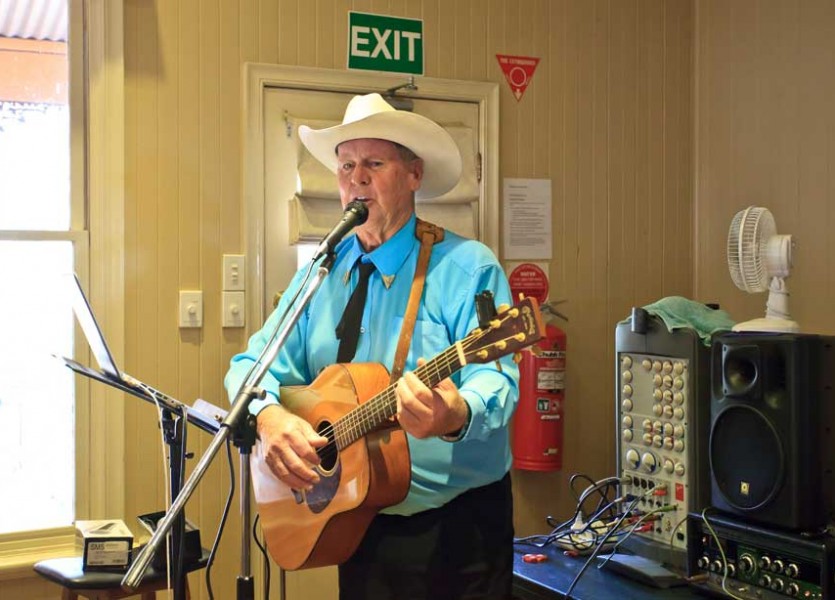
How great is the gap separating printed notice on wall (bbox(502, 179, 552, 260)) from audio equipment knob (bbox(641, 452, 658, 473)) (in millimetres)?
1038

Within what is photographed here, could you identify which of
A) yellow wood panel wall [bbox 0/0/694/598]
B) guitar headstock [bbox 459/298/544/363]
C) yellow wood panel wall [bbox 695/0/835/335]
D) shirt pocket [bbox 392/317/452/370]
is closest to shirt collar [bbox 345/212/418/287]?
shirt pocket [bbox 392/317/452/370]

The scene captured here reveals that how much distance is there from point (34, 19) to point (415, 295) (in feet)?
5.60

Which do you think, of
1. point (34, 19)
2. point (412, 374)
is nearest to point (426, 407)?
point (412, 374)

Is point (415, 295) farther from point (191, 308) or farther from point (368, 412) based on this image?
point (191, 308)

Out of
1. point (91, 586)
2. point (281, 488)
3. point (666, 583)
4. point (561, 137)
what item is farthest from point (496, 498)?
point (561, 137)

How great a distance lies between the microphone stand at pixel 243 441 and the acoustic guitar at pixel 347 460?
7.7 inches

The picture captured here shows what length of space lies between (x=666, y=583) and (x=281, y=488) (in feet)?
3.23

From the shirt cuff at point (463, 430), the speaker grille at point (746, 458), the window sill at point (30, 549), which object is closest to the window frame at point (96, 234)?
the window sill at point (30, 549)

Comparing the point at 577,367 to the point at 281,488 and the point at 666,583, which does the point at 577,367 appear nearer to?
the point at 666,583

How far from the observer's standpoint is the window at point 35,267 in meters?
2.88

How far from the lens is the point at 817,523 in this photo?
6.99 feet

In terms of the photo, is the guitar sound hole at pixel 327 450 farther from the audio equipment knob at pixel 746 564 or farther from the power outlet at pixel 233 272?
the power outlet at pixel 233 272

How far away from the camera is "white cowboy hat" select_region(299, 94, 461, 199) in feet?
6.77

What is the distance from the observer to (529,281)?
3.47 meters
